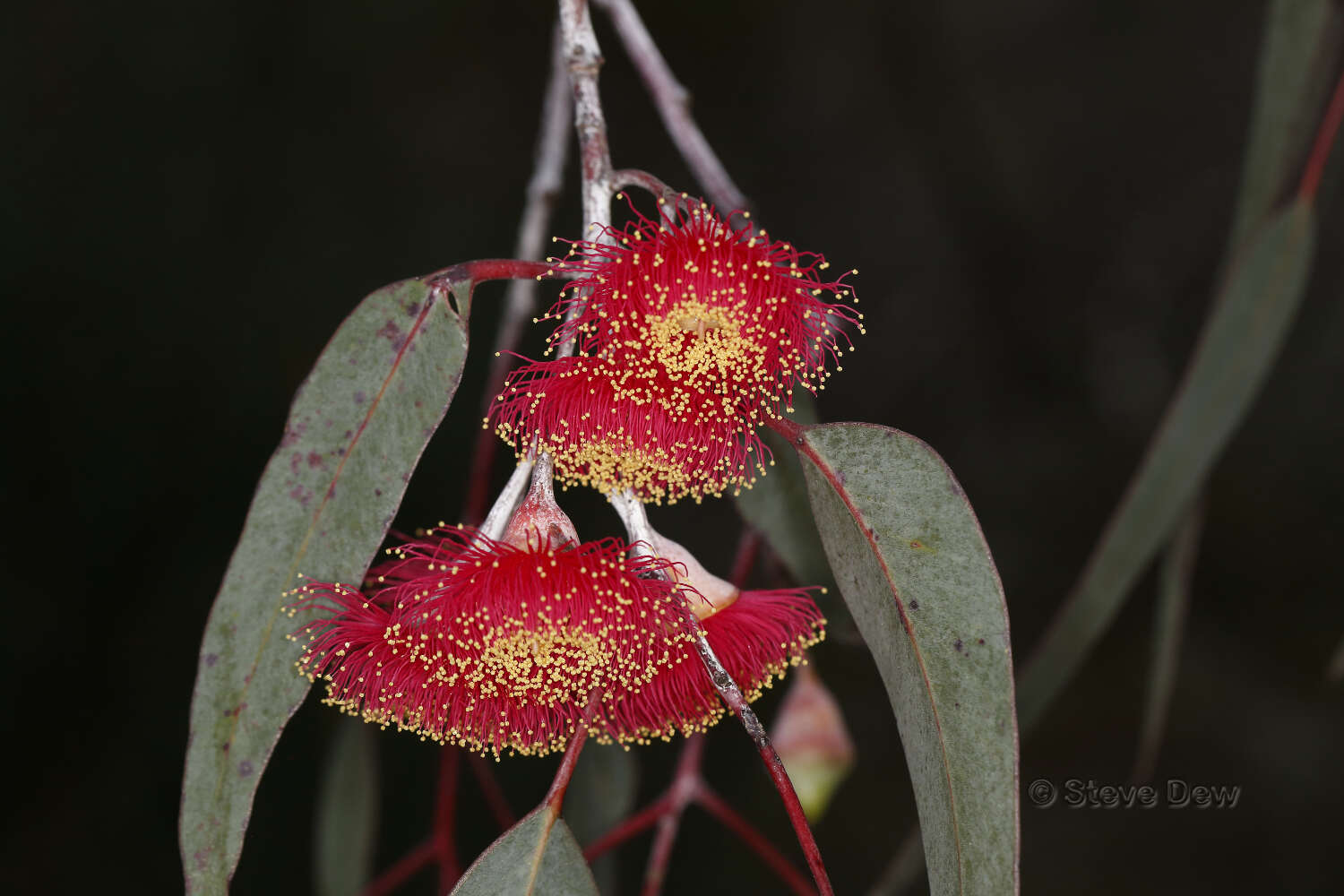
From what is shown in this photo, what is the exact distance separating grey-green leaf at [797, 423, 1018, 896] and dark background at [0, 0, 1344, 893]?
1035 millimetres

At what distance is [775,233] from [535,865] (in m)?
1.20

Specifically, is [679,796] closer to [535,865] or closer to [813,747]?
[813,747]

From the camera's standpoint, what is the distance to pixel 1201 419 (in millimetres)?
946

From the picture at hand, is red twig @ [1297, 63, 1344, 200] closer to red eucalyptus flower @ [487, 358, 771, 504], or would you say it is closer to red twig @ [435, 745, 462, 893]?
red eucalyptus flower @ [487, 358, 771, 504]

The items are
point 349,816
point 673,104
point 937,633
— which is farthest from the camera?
point 349,816

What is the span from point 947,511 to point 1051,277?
1308 millimetres

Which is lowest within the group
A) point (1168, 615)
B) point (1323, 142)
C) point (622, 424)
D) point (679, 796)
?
point (679, 796)

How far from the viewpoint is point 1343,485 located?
5.90 ft

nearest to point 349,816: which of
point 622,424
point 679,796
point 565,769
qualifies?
point 679,796

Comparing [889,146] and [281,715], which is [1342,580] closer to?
[889,146]

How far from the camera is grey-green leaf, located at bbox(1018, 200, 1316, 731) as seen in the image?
94 centimetres

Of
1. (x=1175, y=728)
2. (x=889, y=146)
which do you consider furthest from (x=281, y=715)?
(x=1175, y=728)

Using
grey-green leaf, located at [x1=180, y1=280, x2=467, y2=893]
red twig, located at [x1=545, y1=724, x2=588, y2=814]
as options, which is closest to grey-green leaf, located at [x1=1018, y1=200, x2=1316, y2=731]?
red twig, located at [x1=545, y1=724, x2=588, y2=814]

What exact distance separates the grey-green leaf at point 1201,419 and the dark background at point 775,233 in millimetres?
688
